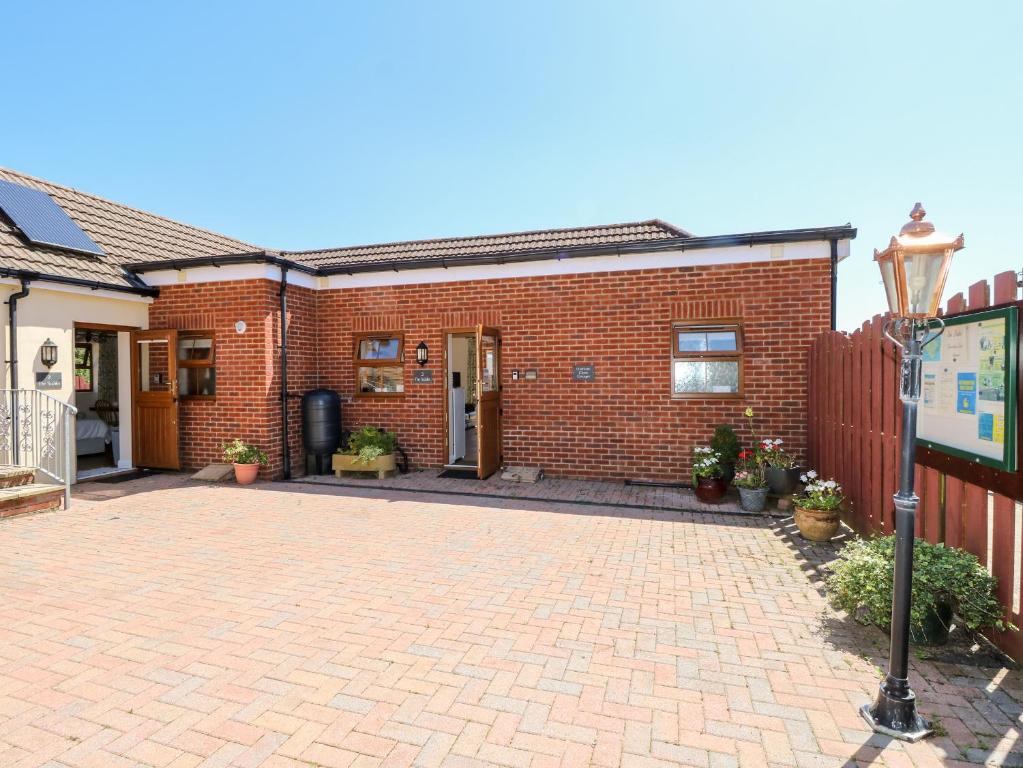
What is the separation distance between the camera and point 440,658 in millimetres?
3109

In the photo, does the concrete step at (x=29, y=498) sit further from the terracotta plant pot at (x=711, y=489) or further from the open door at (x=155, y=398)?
the terracotta plant pot at (x=711, y=489)

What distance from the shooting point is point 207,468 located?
8.73 metres

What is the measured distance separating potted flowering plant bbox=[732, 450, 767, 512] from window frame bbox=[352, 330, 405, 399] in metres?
5.70

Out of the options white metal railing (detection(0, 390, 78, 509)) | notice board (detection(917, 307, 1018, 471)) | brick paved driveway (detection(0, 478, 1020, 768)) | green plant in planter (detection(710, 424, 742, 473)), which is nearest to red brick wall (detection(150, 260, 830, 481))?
green plant in planter (detection(710, 424, 742, 473))

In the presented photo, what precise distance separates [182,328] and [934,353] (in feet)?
33.6

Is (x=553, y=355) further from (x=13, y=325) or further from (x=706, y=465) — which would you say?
(x=13, y=325)

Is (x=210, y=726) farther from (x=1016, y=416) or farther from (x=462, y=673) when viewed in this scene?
(x=1016, y=416)

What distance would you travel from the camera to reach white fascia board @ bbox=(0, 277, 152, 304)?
24.1ft

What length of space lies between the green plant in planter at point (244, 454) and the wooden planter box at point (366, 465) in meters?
1.14

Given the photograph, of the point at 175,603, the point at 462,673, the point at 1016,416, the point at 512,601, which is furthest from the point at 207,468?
the point at 1016,416

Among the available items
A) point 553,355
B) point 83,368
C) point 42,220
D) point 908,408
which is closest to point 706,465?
point 553,355

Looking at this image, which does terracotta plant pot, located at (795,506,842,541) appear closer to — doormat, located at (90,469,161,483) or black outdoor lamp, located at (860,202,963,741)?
black outdoor lamp, located at (860,202,963,741)

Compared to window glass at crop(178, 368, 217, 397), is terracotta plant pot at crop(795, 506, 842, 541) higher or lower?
lower

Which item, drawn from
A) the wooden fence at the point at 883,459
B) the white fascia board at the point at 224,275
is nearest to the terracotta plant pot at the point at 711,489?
the wooden fence at the point at 883,459
